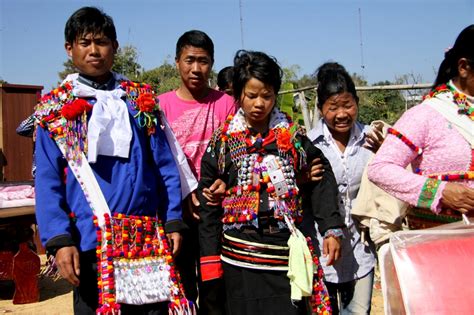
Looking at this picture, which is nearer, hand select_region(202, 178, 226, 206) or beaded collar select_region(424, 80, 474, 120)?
beaded collar select_region(424, 80, 474, 120)

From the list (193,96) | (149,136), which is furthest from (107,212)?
(193,96)

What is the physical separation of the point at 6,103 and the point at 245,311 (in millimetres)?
8428

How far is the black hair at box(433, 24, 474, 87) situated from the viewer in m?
2.46

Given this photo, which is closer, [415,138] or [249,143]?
[415,138]

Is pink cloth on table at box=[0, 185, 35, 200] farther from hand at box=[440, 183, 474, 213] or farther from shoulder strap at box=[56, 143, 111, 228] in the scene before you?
hand at box=[440, 183, 474, 213]

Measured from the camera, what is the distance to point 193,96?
3.45 meters

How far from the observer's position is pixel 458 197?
2281 mm

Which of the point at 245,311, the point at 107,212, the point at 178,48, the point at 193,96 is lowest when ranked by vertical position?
the point at 245,311

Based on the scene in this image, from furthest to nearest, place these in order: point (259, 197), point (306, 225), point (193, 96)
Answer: point (193, 96)
point (306, 225)
point (259, 197)

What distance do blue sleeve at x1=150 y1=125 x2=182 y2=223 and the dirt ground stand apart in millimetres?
3377

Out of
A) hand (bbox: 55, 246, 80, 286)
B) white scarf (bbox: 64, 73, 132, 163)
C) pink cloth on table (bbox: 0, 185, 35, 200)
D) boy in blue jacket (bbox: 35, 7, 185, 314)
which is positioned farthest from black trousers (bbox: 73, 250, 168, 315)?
pink cloth on table (bbox: 0, 185, 35, 200)

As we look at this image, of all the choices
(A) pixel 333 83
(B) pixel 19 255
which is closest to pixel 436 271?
(A) pixel 333 83

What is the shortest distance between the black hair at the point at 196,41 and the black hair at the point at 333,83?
782mm

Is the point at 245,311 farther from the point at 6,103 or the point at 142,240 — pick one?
the point at 6,103
